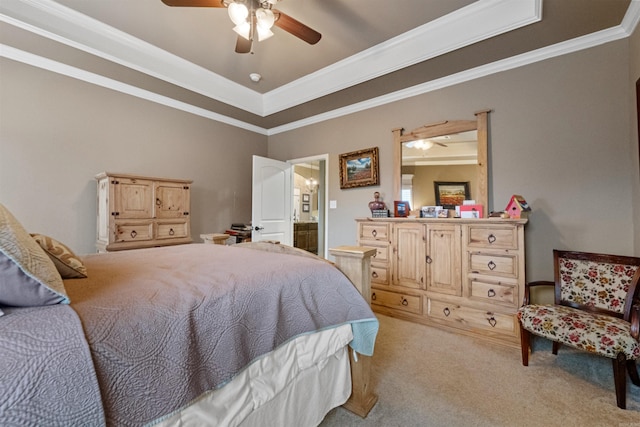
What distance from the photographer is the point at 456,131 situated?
115 inches

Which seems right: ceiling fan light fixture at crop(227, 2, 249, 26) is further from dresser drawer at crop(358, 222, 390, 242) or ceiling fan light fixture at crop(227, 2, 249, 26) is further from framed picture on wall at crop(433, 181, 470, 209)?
framed picture on wall at crop(433, 181, 470, 209)

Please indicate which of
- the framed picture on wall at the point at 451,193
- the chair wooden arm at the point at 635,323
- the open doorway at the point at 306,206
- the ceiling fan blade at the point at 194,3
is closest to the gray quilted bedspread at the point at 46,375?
the ceiling fan blade at the point at 194,3

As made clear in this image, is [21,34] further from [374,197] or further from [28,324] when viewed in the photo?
[374,197]

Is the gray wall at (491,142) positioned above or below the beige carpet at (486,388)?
above

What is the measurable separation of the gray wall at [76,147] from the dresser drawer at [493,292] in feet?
11.3

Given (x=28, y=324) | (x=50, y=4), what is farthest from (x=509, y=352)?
(x=50, y=4)

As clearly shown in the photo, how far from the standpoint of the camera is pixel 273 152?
189 inches

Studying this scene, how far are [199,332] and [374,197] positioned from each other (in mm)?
2960

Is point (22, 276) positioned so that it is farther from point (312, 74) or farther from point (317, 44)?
point (312, 74)

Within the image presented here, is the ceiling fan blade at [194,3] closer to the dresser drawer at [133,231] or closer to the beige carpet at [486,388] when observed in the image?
the dresser drawer at [133,231]

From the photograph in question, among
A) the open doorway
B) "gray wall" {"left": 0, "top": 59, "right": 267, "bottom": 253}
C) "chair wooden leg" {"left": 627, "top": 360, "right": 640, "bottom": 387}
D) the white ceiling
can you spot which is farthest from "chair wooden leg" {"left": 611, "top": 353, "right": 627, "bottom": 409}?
the open doorway

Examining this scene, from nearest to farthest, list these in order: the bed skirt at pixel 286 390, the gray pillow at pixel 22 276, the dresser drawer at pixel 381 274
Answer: the gray pillow at pixel 22 276
the bed skirt at pixel 286 390
the dresser drawer at pixel 381 274

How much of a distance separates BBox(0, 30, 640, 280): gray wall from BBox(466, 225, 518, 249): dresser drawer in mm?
411

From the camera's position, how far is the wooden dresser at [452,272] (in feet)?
7.54
